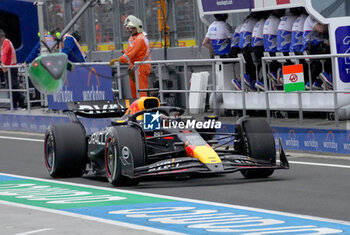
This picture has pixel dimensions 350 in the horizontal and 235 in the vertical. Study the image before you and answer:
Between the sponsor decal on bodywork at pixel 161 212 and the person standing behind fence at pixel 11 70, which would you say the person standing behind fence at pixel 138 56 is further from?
the sponsor decal on bodywork at pixel 161 212

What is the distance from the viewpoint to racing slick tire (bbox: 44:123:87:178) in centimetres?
1326

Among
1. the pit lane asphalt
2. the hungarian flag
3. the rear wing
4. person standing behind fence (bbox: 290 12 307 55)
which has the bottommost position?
the pit lane asphalt

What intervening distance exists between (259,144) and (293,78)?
4.33 metres

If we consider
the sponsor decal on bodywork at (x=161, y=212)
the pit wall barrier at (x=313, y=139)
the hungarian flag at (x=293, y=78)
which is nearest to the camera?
the sponsor decal on bodywork at (x=161, y=212)

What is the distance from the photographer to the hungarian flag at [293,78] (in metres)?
16.4

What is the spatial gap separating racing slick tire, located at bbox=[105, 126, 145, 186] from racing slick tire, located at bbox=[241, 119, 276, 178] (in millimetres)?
1418

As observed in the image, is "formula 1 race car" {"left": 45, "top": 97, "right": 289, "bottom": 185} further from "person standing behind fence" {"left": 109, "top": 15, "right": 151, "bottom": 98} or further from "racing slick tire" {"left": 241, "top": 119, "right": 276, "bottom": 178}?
"person standing behind fence" {"left": 109, "top": 15, "right": 151, "bottom": 98}

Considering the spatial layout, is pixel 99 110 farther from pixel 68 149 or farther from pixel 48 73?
pixel 48 73

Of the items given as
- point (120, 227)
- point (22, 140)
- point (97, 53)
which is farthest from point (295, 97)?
point (97, 53)

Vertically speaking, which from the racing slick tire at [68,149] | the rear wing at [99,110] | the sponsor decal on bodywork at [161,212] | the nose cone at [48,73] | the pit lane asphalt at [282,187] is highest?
the nose cone at [48,73]

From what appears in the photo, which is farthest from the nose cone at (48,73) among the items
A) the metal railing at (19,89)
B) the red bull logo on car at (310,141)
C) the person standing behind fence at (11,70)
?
the person standing behind fence at (11,70)

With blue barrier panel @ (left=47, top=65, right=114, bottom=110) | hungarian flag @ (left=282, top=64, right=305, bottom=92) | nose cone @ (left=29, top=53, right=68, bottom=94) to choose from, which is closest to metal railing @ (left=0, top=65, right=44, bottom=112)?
blue barrier panel @ (left=47, top=65, right=114, bottom=110)

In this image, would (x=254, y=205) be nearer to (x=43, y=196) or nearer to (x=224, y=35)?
(x=43, y=196)

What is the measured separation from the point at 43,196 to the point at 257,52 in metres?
8.42
